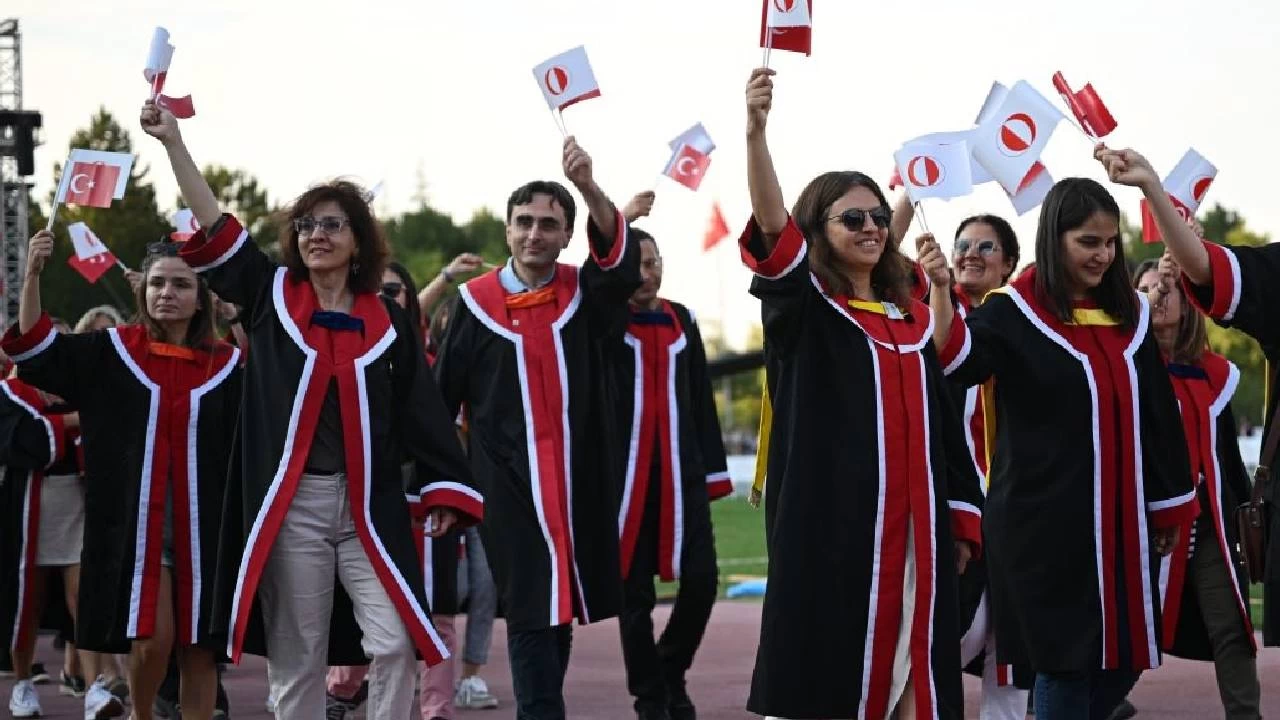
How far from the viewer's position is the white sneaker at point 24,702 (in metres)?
10.8

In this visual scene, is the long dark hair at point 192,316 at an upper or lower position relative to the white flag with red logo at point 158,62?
lower

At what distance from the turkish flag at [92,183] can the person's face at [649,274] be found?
2455 mm

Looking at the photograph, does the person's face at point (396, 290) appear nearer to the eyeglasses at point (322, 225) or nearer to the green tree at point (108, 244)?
the eyeglasses at point (322, 225)

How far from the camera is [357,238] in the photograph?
7148 millimetres

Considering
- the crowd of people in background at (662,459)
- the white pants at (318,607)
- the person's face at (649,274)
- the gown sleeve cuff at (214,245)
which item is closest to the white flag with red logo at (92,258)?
the crowd of people in background at (662,459)

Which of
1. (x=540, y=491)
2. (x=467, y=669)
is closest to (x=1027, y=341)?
(x=540, y=491)

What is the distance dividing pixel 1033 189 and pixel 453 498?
2.43 metres

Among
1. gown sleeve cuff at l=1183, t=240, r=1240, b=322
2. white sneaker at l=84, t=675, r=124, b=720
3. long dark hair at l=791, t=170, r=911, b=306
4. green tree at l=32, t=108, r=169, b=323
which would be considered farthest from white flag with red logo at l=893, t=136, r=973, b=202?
green tree at l=32, t=108, r=169, b=323

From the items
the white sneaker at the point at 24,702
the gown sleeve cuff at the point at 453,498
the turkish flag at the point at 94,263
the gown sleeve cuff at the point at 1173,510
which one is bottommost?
the white sneaker at the point at 24,702

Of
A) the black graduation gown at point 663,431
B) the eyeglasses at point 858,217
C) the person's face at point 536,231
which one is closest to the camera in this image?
the eyeglasses at point 858,217

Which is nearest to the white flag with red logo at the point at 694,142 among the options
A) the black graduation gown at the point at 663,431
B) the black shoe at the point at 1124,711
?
the black graduation gown at the point at 663,431

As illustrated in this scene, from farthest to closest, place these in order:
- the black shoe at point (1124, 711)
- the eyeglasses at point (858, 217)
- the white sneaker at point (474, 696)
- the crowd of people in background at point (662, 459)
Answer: the white sneaker at point (474, 696) < the black shoe at point (1124, 711) < the eyeglasses at point (858, 217) < the crowd of people in background at point (662, 459)

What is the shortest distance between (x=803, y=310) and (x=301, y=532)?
1778mm

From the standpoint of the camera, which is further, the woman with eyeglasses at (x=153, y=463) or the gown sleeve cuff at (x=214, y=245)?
the woman with eyeglasses at (x=153, y=463)
